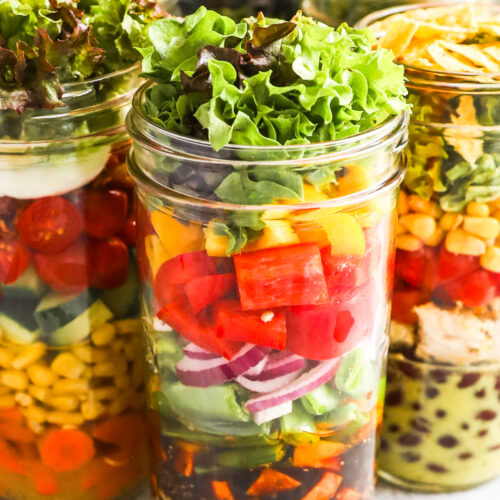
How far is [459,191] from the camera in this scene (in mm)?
792

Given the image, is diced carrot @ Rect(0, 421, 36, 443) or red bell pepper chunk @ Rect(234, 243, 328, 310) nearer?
red bell pepper chunk @ Rect(234, 243, 328, 310)

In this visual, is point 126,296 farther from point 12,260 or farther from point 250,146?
point 250,146

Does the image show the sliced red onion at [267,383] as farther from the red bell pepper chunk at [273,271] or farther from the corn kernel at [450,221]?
→ the corn kernel at [450,221]

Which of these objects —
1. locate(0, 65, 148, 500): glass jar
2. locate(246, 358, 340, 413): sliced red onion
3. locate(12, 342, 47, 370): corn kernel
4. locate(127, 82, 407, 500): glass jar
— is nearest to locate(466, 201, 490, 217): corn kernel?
locate(127, 82, 407, 500): glass jar

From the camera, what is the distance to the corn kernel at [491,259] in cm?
80

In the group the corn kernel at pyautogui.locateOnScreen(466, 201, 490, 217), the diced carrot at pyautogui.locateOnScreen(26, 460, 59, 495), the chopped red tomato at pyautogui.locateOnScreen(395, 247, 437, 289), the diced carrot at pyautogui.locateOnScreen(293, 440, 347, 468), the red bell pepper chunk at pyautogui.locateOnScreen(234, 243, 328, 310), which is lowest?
the diced carrot at pyautogui.locateOnScreen(26, 460, 59, 495)

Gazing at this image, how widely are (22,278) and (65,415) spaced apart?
0.15 meters

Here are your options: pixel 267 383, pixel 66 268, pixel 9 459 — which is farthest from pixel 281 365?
pixel 9 459

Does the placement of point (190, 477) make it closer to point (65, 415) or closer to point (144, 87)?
point (65, 415)

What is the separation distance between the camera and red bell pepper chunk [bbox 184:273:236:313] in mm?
648

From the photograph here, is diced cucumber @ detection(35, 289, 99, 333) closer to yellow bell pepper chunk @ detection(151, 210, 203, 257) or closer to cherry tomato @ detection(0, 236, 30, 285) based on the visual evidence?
cherry tomato @ detection(0, 236, 30, 285)

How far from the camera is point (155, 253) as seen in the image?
0.71 meters

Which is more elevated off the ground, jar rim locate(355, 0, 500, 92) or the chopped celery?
jar rim locate(355, 0, 500, 92)

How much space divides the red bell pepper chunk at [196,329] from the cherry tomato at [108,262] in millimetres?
116
